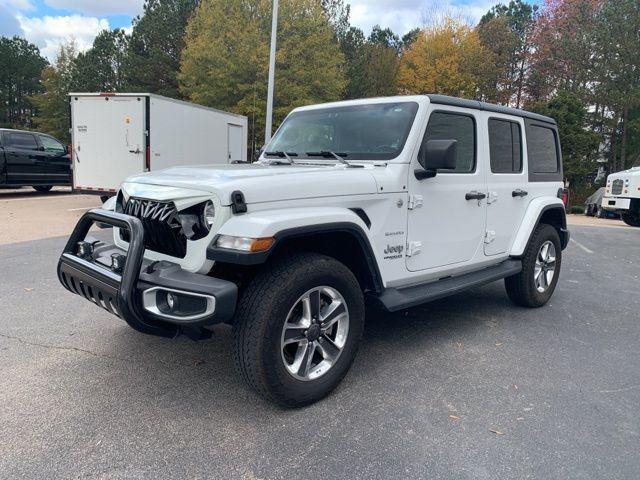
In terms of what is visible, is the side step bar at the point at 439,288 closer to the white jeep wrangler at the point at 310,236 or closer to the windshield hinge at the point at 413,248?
the white jeep wrangler at the point at 310,236

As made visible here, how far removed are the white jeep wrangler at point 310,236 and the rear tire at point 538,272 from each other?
1.60 feet

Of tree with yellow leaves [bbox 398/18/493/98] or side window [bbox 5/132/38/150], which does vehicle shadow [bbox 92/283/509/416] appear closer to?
side window [bbox 5/132/38/150]

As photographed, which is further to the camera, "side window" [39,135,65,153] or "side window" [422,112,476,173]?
"side window" [39,135,65,153]

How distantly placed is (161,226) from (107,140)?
906cm

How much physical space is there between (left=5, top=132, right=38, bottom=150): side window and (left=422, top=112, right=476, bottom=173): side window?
42.9 feet

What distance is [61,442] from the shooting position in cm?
249

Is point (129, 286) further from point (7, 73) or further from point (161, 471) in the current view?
point (7, 73)

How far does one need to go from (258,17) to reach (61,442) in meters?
19.5

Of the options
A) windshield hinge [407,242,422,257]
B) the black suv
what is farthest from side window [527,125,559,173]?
the black suv

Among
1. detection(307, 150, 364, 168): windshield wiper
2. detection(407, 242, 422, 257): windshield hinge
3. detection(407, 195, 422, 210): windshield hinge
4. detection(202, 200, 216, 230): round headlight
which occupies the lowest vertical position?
detection(407, 242, 422, 257): windshield hinge

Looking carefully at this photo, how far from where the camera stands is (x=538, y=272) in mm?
5082

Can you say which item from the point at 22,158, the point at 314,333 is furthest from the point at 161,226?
the point at 22,158

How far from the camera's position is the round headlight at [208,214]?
266 cm

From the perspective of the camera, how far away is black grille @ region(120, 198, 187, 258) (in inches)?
108
